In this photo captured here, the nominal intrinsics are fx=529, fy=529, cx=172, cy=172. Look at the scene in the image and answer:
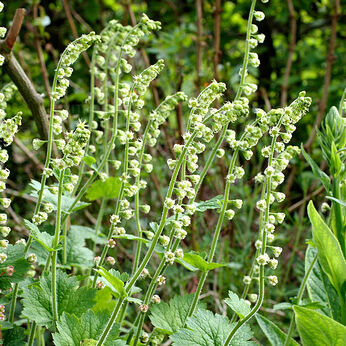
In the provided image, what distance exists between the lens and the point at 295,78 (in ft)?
11.1

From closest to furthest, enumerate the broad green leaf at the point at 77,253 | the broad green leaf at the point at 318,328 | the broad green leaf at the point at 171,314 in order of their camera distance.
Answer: the broad green leaf at the point at 318,328, the broad green leaf at the point at 171,314, the broad green leaf at the point at 77,253

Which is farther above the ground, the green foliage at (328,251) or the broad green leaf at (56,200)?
the broad green leaf at (56,200)

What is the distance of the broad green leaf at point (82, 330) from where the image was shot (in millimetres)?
1145

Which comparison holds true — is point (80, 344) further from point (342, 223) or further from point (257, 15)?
point (257, 15)

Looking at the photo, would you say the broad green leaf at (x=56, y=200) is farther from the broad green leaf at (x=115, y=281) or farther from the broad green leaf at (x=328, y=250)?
the broad green leaf at (x=328, y=250)

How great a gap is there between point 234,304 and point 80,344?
13.7 inches

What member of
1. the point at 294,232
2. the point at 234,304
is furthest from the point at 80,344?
the point at 294,232

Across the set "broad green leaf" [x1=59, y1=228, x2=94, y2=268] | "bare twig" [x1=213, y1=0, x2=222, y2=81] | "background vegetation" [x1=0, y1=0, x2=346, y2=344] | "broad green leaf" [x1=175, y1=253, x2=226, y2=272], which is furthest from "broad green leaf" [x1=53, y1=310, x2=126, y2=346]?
"bare twig" [x1=213, y1=0, x2=222, y2=81]

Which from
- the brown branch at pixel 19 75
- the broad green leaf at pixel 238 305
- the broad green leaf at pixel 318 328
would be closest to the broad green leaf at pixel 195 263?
the broad green leaf at pixel 238 305

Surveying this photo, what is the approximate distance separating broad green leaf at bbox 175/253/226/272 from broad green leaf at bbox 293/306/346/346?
0.20 m

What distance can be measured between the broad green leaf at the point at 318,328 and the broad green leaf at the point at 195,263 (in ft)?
0.67

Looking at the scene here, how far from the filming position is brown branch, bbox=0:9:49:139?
1512 millimetres

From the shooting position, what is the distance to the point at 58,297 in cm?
130

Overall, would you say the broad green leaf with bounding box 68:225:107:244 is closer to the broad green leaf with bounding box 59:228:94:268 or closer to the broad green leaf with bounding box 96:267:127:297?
the broad green leaf with bounding box 59:228:94:268
